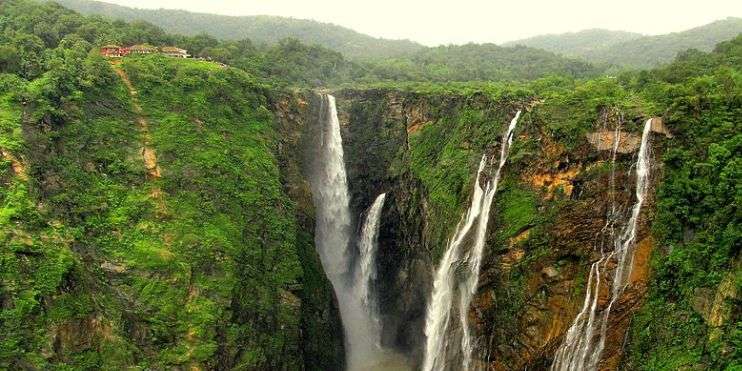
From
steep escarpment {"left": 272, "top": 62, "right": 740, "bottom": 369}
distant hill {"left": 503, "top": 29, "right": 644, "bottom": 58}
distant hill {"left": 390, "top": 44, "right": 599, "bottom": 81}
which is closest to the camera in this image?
steep escarpment {"left": 272, "top": 62, "right": 740, "bottom": 369}

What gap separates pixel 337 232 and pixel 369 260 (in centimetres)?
299

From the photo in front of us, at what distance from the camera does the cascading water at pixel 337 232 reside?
104 feet

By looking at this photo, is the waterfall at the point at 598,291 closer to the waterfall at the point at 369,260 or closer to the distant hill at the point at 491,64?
the waterfall at the point at 369,260

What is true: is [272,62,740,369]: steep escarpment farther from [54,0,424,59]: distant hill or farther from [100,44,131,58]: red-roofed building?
[54,0,424,59]: distant hill

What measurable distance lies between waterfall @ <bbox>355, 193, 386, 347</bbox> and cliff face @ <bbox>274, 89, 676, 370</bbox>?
255 cm

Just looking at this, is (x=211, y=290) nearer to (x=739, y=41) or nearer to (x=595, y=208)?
(x=595, y=208)

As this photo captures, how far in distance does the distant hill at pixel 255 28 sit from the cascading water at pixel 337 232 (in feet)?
214

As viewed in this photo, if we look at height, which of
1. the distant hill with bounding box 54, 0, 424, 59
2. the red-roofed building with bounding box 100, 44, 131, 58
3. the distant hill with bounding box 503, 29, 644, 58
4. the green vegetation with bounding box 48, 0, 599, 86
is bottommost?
the red-roofed building with bounding box 100, 44, 131, 58

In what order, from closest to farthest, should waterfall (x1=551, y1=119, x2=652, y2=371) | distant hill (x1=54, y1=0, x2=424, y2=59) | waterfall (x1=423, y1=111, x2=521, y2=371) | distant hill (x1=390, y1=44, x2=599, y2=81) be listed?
1. waterfall (x1=551, y1=119, x2=652, y2=371)
2. waterfall (x1=423, y1=111, x2=521, y2=371)
3. distant hill (x1=390, y1=44, x2=599, y2=81)
4. distant hill (x1=54, y1=0, x2=424, y2=59)

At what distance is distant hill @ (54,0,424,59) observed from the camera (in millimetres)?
103750

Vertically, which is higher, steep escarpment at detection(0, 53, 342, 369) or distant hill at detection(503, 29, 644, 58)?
distant hill at detection(503, 29, 644, 58)

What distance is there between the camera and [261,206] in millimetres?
26719

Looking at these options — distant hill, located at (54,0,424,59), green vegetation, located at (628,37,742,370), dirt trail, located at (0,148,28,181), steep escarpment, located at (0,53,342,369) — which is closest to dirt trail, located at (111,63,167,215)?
steep escarpment, located at (0,53,342,369)

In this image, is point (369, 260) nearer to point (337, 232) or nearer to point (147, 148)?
point (337, 232)
